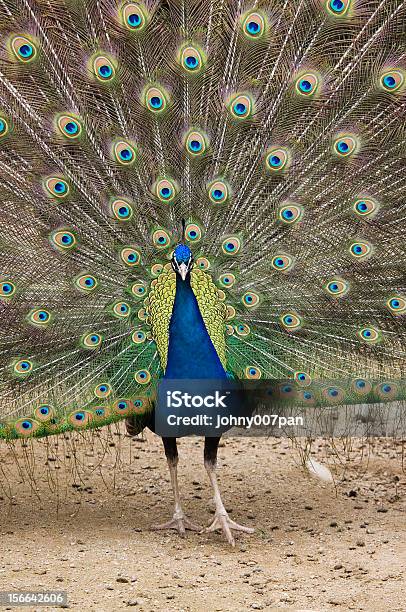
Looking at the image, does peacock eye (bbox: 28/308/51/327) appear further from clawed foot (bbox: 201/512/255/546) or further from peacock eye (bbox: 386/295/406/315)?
peacock eye (bbox: 386/295/406/315)

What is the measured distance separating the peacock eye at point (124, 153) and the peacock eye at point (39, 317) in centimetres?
85

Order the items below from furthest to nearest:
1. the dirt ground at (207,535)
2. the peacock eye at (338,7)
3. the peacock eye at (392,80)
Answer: the peacock eye at (392,80) < the peacock eye at (338,7) < the dirt ground at (207,535)

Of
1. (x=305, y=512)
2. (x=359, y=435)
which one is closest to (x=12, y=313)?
(x=305, y=512)

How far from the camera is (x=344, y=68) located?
4719 millimetres

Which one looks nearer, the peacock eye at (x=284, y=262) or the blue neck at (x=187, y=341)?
the blue neck at (x=187, y=341)

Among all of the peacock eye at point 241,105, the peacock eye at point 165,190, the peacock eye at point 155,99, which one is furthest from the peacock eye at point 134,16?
the peacock eye at point 165,190

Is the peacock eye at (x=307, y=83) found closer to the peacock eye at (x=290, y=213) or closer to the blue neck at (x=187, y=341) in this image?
the peacock eye at (x=290, y=213)

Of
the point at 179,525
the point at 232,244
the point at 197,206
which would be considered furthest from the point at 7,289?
the point at 179,525

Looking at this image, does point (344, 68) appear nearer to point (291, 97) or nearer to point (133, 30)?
point (291, 97)

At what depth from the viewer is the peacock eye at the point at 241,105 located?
4.71m

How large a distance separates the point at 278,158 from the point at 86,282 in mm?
1162

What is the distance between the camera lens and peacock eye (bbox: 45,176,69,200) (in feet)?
15.7

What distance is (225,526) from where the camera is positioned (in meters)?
4.85

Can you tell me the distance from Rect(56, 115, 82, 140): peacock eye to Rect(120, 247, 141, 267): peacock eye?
62 cm
